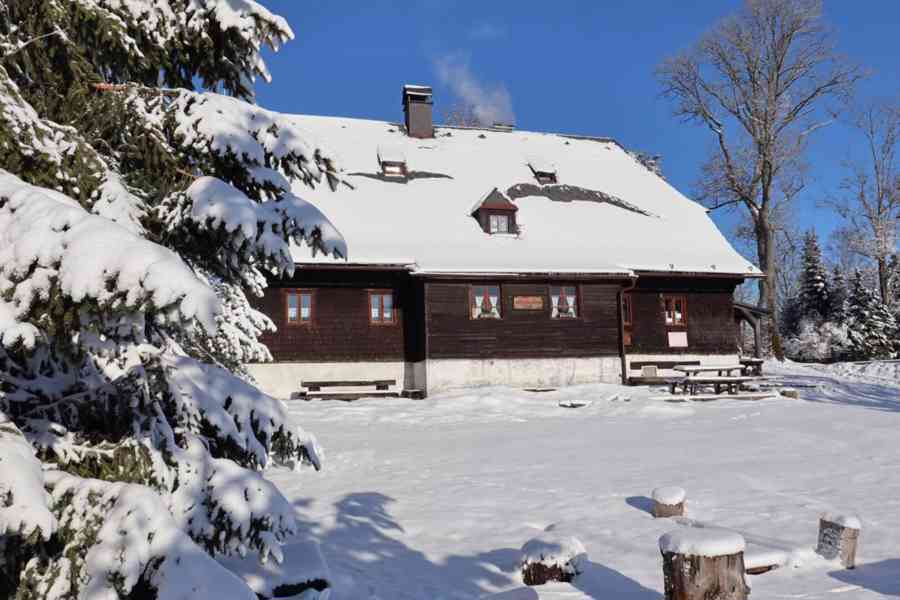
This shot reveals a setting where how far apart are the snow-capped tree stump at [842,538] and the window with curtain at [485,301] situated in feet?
52.0

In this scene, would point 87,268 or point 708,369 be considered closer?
point 87,268

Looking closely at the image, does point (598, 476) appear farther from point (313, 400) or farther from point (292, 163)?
point (313, 400)

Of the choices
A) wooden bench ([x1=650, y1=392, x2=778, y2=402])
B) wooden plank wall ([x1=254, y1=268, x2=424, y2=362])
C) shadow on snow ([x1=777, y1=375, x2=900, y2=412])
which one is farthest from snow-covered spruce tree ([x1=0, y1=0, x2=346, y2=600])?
shadow on snow ([x1=777, y1=375, x2=900, y2=412])

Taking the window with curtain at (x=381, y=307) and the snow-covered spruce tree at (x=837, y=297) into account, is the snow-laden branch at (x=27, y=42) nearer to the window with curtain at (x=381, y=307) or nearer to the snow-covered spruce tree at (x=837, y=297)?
the window with curtain at (x=381, y=307)

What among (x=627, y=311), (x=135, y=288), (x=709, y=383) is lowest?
(x=709, y=383)

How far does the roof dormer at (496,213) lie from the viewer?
23.3m

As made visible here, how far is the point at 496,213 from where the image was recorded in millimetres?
23594

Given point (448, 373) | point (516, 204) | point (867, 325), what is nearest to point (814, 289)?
point (867, 325)

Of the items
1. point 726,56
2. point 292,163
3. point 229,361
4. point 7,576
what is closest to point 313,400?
point 229,361

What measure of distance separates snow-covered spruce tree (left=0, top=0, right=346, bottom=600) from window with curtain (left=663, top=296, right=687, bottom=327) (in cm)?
2139

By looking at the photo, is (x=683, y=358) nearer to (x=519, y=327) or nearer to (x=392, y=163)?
(x=519, y=327)

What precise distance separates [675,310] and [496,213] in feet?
23.6

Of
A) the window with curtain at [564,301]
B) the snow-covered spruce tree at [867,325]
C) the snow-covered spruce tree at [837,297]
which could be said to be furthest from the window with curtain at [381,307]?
the snow-covered spruce tree at [837,297]

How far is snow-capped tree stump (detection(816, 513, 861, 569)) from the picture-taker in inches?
248
